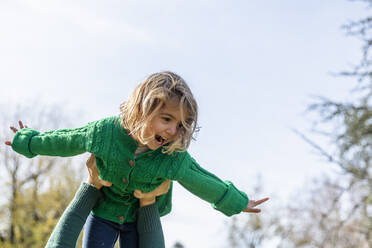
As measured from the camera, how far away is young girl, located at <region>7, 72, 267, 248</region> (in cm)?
252

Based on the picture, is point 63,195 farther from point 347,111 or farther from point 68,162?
point 347,111

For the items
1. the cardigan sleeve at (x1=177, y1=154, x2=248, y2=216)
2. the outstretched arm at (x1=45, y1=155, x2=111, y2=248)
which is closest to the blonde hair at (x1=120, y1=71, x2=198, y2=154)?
the cardigan sleeve at (x1=177, y1=154, x2=248, y2=216)

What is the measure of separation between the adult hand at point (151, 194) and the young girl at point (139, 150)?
5 centimetres

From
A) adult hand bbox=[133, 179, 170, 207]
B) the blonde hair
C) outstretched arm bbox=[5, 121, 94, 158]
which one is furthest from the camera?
adult hand bbox=[133, 179, 170, 207]

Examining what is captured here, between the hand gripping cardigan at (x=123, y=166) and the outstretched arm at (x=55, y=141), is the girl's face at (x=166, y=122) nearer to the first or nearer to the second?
the hand gripping cardigan at (x=123, y=166)

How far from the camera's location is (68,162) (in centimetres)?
1534

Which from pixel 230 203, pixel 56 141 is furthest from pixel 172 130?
pixel 56 141

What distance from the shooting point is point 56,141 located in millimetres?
2660

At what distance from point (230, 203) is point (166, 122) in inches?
26.2

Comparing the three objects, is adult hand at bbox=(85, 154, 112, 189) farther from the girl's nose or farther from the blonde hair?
the girl's nose

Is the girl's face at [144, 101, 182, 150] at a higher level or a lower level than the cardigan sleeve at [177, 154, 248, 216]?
higher

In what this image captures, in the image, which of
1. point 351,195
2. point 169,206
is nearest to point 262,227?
point 351,195

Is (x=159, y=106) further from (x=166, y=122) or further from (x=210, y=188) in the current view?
(x=210, y=188)

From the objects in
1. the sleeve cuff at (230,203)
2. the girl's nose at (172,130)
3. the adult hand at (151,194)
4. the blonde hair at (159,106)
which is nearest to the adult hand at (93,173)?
the adult hand at (151,194)
